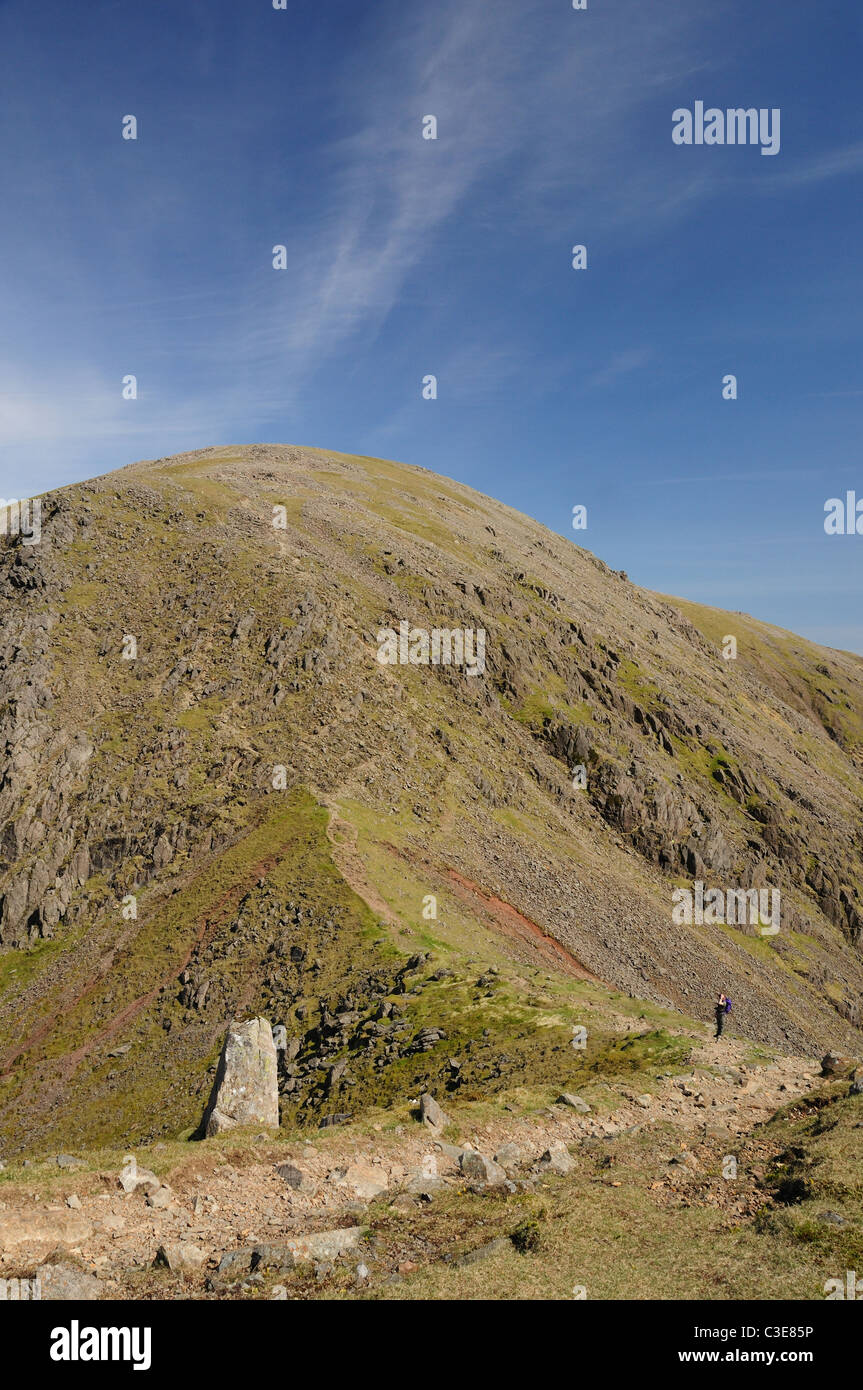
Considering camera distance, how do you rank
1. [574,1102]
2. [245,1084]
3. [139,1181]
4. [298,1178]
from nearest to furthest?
1. [139,1181]
2. [298,1178]
3. [245,1084]
4. [574,1102]

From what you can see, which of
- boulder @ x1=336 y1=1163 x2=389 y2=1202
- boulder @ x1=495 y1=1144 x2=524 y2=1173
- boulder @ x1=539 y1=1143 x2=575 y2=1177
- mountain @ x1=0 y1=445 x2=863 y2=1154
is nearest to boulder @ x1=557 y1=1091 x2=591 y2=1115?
mountain @ x1=0 y1=445 x2=863 y2=1154

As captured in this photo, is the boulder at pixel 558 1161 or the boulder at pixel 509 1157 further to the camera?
the boulder at pixel 509 1157

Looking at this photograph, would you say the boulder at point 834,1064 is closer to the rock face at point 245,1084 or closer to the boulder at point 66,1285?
the rock face at point 245,1084

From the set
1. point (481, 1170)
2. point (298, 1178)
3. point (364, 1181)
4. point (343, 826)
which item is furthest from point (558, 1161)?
point (343, 826)

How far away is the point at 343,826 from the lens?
50562 millimetres

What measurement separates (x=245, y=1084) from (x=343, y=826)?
2652 centimetres

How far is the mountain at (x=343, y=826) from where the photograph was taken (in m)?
36.6

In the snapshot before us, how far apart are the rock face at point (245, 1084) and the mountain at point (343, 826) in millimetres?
5845

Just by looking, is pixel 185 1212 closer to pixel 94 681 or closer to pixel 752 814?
pixel 94 681

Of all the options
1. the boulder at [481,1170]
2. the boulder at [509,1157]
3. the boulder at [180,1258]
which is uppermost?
the boulder at [180,1258]

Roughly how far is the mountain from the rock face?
5.84 m

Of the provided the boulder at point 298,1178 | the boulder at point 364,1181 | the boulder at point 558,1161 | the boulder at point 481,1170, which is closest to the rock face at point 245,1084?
the boulder at point 298,1178

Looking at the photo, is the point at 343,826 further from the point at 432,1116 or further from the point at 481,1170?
the point at 481,1170
